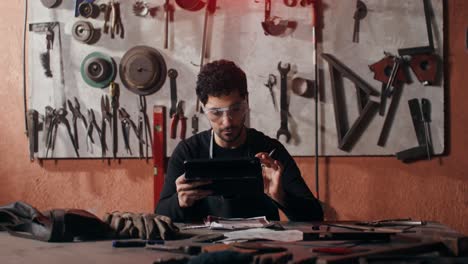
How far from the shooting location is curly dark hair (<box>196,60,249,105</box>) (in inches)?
119

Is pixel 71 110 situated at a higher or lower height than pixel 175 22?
lower

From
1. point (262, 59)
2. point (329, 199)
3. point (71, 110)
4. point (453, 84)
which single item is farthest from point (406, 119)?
point (71, 110)

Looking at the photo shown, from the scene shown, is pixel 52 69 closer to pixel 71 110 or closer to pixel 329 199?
pixel 71 110

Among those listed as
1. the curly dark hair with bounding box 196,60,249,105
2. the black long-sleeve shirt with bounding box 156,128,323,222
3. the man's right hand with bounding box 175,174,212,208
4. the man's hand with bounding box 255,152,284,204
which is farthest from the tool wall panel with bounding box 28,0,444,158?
the man's right hand with bounding box 175,174,212,208

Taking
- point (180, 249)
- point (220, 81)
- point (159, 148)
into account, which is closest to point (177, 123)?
point (159, 148)

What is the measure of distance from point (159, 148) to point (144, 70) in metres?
0.46

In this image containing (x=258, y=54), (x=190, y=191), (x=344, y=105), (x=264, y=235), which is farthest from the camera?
(x=258, y=54)

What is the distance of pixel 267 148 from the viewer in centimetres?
318

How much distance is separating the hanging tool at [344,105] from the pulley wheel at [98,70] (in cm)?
126

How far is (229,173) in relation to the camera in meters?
2.58

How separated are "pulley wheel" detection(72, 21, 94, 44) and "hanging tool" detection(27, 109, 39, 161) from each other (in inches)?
20.9

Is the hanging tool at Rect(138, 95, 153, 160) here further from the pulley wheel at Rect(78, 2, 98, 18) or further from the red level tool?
the pulley wheel at Rect(78, 2, 98, 18)

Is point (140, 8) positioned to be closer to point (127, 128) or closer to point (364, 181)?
point (127, 128)

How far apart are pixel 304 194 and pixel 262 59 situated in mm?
1201
